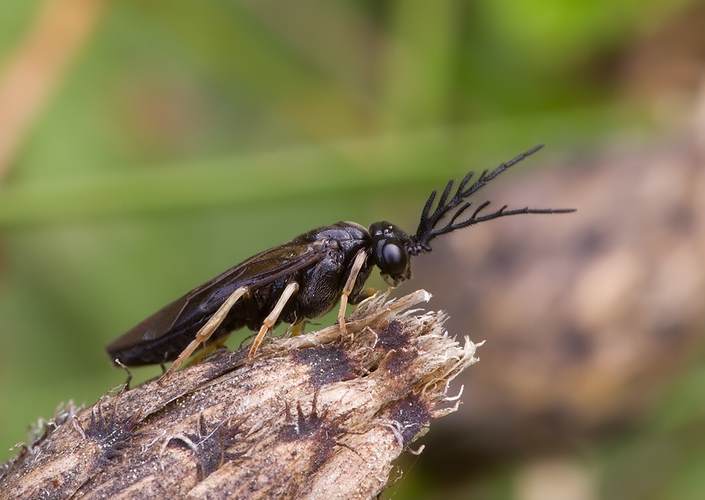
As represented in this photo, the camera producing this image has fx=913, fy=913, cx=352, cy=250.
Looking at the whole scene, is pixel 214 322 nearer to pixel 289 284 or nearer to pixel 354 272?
pixel 289 284

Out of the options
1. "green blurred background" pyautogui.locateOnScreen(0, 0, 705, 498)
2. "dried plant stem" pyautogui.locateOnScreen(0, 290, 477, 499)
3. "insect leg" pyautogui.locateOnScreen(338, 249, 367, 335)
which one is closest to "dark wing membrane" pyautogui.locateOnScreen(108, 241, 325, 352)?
"insect leg" pyautogui.locateOnScreen(338, 249, 367, 335)

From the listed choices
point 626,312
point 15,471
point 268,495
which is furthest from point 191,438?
point 626,312

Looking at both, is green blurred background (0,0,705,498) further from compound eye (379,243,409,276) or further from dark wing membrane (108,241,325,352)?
compound eye (379,243,409,276)

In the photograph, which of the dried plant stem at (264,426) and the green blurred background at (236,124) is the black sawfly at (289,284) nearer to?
the dried plant stem at (264,426)

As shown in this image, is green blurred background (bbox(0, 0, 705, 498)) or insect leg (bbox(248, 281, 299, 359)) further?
green blurred background (bbox(0, 0, 705, 498))

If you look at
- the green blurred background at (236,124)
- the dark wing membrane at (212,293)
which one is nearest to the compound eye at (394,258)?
the dark wing membrane at (212,293)

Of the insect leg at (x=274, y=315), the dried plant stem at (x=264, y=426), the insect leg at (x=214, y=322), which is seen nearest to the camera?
the dried plant stem at (x=264, y=426)

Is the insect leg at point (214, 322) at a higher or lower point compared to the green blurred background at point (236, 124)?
lower

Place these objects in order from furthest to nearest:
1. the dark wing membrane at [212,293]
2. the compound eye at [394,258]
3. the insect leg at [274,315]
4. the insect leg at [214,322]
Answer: the compound eye at [394,258], the dark wing membrane at [212,293], the insect leg at [214,322], the insect leg at [274,315]
